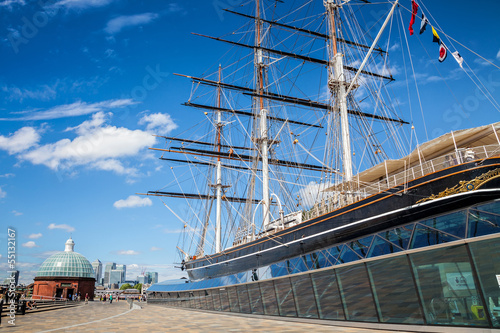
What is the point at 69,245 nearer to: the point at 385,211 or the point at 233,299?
the point at 233,299

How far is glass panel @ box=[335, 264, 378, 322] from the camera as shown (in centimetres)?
909

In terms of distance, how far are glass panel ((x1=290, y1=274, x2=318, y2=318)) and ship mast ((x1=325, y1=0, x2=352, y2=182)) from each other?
32.0ft

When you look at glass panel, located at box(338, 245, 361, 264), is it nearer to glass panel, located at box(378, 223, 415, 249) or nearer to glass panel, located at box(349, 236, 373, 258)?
glass panel, located at box(349, 236, 373, 258)

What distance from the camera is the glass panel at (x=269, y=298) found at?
43.0ft

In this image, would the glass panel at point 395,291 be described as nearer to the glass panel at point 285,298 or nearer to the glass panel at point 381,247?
the glass panel at point 381,247

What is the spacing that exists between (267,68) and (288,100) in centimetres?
1103

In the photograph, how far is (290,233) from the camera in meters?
20.1

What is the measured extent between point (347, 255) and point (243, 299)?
16.6ft

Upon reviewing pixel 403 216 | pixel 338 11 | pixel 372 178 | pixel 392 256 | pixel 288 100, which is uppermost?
pixel 338 11

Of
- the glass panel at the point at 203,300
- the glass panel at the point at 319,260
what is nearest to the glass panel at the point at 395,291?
the glass panel at the point at 319,260

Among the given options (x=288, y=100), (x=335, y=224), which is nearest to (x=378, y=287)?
(x=335, y=224)

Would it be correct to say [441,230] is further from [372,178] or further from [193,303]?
[193,303]

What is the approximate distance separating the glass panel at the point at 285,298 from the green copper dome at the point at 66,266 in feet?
175

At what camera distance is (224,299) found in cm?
1742
